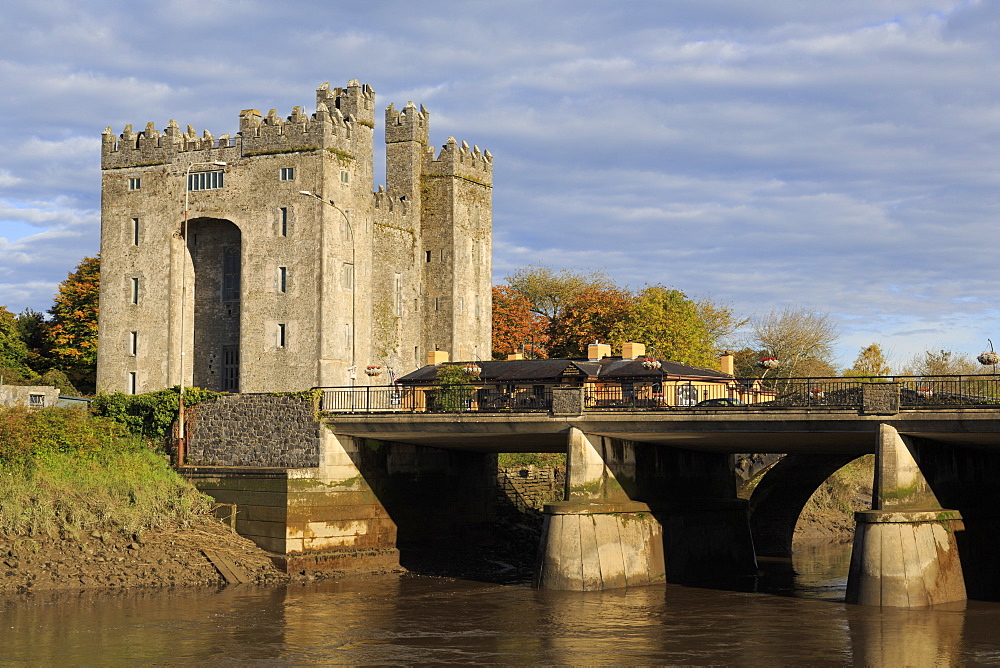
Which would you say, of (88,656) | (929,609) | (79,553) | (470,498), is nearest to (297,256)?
(470,498)

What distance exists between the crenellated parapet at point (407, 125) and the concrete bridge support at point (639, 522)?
35.1 metres

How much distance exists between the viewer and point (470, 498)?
6050 centimetres

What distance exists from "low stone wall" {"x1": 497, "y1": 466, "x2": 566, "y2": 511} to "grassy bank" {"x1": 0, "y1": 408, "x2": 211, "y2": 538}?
691 inches

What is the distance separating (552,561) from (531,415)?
5.89 m

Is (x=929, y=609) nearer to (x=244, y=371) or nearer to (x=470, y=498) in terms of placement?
(x=470, y=498)

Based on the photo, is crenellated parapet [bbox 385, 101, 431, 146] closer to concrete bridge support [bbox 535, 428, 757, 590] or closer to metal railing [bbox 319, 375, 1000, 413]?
metal railing [bbox 319, 375, 1000, 413]

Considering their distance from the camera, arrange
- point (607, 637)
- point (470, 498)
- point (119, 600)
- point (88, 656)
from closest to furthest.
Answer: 1. point (88, 656)
2. point (607, 637)
3. point (119, 600)
4. point (470, 498)

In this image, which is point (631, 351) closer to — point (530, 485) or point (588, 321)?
point (530, 485)

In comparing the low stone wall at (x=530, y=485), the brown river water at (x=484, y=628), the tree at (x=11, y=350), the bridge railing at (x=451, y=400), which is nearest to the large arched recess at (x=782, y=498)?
the low stone wall at (x=530, y=485)

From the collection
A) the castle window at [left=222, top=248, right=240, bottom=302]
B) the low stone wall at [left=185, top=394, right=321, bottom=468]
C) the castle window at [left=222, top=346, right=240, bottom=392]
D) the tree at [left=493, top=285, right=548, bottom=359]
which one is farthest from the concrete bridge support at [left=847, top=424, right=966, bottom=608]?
the tree at [left=493, top=285, right=548, bottom=359]

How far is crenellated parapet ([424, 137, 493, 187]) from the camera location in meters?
80.7

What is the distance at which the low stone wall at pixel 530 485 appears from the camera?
65.2 m

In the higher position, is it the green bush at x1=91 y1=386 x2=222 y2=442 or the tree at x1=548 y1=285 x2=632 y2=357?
the tree at x1=548 y1=285 x2=632 y2=357

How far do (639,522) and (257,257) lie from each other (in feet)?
99.1
